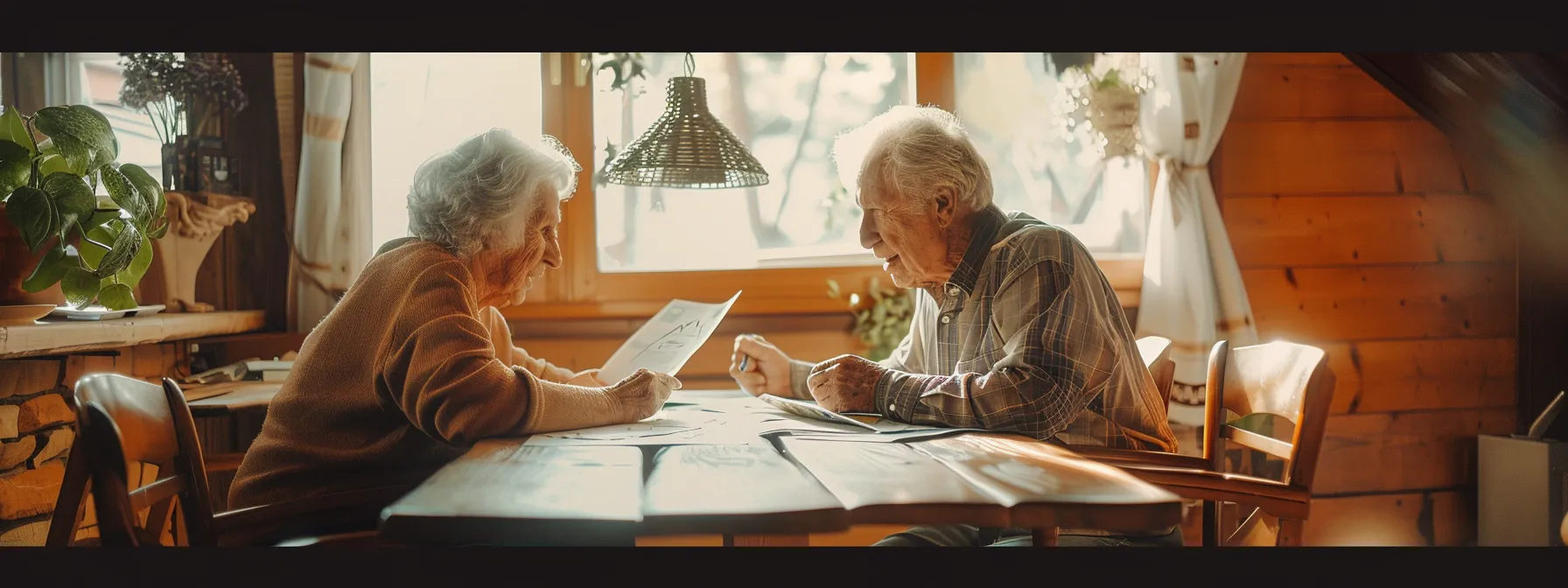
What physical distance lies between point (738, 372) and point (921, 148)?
0.61 meters

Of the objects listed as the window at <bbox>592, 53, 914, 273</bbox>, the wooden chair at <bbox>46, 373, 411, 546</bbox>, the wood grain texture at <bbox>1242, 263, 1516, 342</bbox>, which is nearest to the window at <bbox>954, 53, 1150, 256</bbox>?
the window at <bbox>592, 53, 914, 273</bbox>

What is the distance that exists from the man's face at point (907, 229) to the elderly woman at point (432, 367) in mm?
548

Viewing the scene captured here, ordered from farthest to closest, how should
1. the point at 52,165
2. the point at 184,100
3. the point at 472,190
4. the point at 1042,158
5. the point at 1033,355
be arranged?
the point at 1042,158 < the point at 184,100 < the point at 52,165 < the point at 472,190 < the point at 1033,355

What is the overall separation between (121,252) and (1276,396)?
7.40ft

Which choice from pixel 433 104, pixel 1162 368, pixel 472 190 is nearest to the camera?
pixel 472 190

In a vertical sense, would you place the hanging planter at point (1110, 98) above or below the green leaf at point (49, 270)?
above

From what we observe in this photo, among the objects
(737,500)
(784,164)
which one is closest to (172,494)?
(737,500)

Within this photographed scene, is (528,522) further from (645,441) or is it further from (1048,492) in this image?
(1048,492)

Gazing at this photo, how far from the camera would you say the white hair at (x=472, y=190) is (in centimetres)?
161

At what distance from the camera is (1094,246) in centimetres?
320

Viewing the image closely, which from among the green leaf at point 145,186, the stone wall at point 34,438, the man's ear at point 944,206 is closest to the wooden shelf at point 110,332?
the stone wall at point 34,438

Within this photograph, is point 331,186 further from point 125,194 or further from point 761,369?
point 761,369

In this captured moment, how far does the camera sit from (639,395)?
158cm

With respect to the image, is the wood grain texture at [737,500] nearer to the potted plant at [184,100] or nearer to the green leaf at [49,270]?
the green leaf at [49,270]
